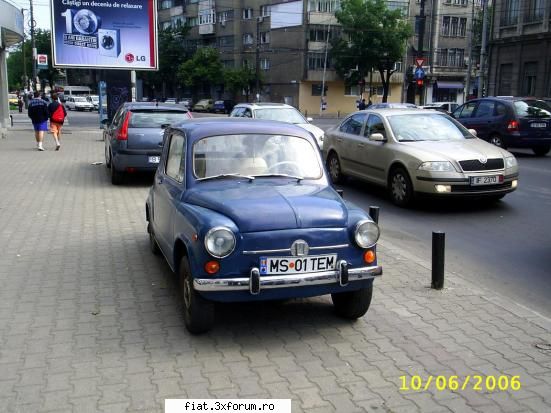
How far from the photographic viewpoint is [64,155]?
1842cm

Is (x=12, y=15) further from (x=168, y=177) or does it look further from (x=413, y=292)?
(x=413, y=292)

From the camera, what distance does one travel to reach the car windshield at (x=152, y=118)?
474 inches

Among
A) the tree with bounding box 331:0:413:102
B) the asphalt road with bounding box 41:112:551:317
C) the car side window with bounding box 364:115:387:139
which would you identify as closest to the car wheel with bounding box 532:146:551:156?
the asphalt road with bounding box 41:112:551:317

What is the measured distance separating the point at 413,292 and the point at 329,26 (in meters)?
65.2

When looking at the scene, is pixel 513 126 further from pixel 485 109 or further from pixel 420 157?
pixel 420 157

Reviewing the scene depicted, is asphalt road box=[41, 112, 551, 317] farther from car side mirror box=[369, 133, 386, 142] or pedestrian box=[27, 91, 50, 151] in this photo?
pedestrian box=[27, 91, 50, 151]

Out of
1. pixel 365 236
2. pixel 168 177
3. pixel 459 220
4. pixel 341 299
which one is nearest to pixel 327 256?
pixel 365 236

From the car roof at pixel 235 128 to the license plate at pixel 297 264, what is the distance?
1629 mm

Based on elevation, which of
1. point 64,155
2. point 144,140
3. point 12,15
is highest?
point 12,15

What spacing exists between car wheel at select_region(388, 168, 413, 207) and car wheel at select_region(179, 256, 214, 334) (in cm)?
588

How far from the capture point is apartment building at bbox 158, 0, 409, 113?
2635 inches

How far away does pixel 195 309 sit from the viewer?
450 centimetres

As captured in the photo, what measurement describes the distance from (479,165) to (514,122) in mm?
9332
